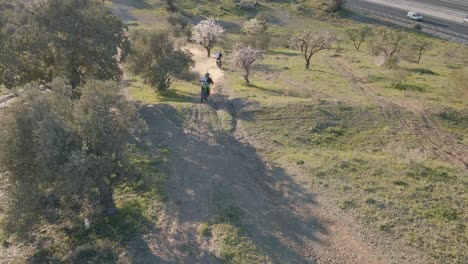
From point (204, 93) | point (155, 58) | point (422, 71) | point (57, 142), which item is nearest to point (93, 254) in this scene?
point (57, 142)

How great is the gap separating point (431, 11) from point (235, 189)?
9316 cm

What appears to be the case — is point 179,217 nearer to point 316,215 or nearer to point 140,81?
point 316,215

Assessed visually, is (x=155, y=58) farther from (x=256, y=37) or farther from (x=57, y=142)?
(x=256, y=37)

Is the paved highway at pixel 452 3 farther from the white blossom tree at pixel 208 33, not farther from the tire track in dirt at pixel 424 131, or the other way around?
the tire track in dirt at pixel 424 131

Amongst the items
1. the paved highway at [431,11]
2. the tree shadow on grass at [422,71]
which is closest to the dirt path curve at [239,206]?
the tree shadow on grass at [422,71]

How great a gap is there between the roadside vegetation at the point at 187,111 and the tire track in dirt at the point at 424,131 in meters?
0.18

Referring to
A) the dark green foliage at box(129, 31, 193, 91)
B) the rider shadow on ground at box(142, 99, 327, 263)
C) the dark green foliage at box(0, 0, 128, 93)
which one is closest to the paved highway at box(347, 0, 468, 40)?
the dark green foliage at box(129, 31, 193, 91)

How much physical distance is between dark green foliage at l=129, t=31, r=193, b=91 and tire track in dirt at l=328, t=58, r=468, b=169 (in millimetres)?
22387

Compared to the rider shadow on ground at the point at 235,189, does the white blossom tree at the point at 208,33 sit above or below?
above

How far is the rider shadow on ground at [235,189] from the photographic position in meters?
24.4

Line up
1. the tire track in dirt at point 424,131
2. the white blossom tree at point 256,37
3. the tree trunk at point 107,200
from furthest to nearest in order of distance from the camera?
the white blossom tree at point 256,37 < the tire track in dirt at point 424,131 < the tree trunk at point 107,200

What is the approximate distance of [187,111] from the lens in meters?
39.8

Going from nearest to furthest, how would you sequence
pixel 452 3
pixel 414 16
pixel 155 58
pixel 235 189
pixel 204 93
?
A: pixel 235 189 < pixel 204 93 < pixel 155 58 < pixel 414 16 < pixel 452 3

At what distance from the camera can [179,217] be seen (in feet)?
83.6
